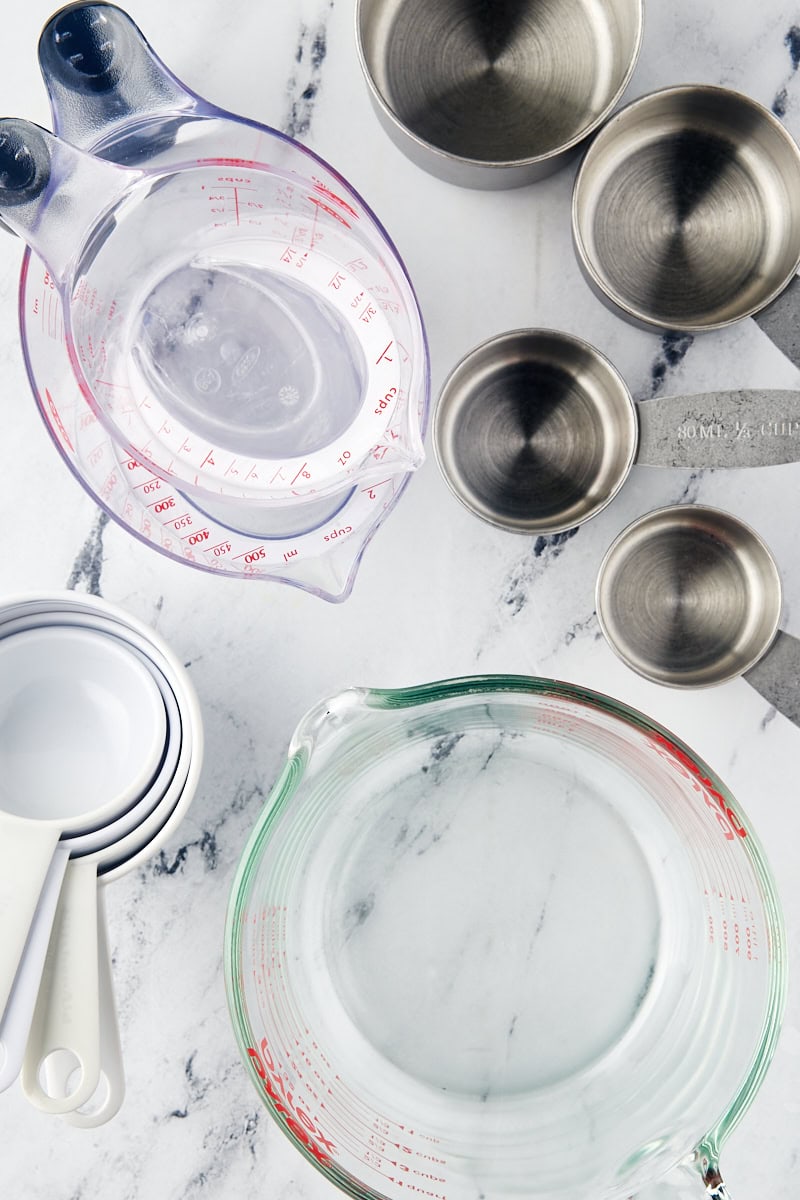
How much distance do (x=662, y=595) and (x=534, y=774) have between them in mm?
219

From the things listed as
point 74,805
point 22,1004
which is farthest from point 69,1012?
point 74,805

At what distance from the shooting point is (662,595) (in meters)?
1.00

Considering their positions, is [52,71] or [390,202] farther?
[390,202]

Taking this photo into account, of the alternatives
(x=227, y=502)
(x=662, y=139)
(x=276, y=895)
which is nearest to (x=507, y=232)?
(x=662, y=139)

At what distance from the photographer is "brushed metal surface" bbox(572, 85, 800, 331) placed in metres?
0.98

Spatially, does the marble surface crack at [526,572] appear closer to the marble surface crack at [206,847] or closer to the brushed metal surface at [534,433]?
the brushed metal surface at [534,433]

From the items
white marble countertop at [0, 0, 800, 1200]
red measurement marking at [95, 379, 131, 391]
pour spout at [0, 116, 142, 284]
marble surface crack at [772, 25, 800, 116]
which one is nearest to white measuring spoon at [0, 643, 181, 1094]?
white marble countertop at [0, 0, 800, 1200]

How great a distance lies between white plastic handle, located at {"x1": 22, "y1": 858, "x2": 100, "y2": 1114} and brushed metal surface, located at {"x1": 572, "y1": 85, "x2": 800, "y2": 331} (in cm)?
74

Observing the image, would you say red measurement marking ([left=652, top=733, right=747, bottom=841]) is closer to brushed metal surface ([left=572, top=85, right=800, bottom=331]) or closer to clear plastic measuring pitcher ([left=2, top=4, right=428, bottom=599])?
clear plastic measuring pitcher ([left=2, top=4, right=428, bottom=599])

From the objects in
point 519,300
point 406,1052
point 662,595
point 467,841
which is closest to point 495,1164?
point 406,1052

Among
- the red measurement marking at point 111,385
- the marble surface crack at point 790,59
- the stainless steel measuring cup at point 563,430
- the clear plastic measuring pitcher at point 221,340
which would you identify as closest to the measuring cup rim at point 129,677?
the clear plastic measuring pitcher at point 221,340

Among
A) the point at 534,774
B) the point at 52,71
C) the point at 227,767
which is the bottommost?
the point at 227,767

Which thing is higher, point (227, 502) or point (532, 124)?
point (532, 124)

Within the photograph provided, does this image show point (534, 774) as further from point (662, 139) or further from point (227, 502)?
point (662, 139)
